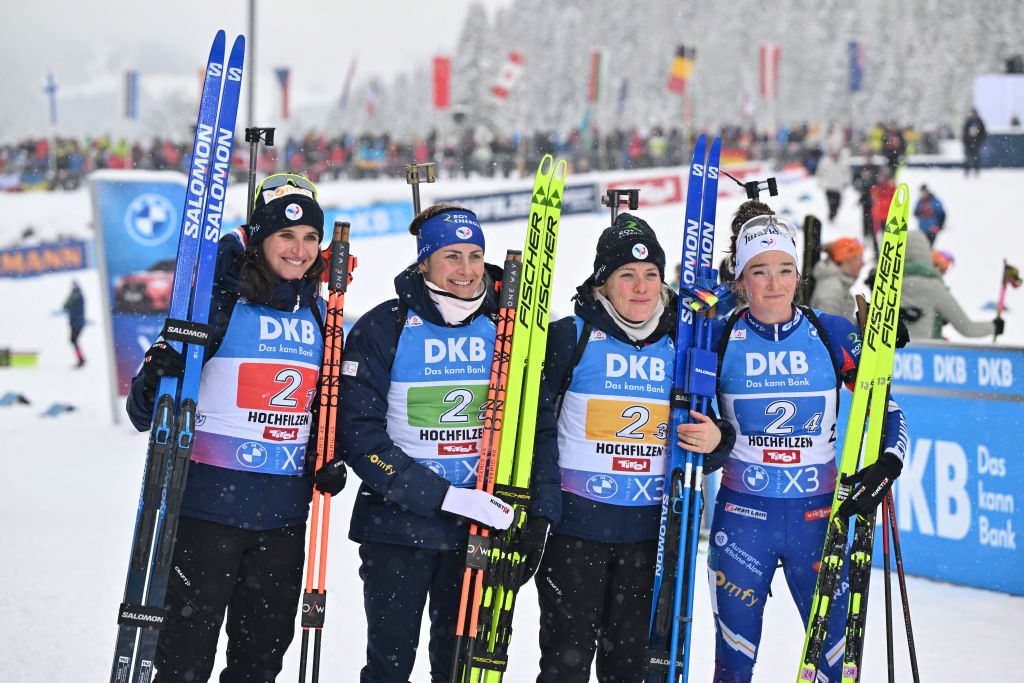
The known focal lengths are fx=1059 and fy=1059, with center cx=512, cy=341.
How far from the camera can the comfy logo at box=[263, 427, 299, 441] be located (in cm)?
330

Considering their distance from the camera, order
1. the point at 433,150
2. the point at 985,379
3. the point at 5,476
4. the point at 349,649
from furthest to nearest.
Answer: the point at 433,150, the point at 5,476, the point at 985,379, the point at 349,649

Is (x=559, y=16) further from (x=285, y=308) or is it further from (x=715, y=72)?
(x=285, y=308)

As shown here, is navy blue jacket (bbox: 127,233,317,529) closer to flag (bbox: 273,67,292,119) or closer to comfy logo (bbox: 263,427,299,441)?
comfy logo (bbox: 263,427,299,441)

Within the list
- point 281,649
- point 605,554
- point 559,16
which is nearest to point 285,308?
point 281,649

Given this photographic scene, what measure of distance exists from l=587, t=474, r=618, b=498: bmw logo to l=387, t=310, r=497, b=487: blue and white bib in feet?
1.27

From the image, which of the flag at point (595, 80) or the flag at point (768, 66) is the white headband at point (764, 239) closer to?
the flag at point (595, 80)

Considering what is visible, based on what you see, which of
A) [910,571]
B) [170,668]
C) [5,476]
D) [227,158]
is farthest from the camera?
[5,476]

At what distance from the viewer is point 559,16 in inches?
2768

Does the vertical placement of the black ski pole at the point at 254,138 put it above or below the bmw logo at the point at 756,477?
above

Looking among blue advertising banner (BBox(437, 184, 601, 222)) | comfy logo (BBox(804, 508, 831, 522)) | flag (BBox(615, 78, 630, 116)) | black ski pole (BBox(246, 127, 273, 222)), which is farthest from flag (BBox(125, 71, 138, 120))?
comfy logo (BBox(804, 508, 831, 522))

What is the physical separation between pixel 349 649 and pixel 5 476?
5278 mm

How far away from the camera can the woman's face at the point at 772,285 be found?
3.48 meters

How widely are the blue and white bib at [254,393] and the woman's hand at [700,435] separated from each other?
120 cm

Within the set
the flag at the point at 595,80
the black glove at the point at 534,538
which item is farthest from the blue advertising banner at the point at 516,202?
the black glove at the point at 534,538
